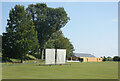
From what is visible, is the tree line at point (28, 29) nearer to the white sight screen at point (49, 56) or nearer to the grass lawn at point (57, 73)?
the white sight screen at point (49, 56)

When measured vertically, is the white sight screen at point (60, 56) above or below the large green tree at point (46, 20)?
below

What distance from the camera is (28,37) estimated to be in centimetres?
6419

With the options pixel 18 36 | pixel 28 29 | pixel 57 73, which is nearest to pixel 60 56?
pixel 18 36

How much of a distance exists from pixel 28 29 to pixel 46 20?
1172cm

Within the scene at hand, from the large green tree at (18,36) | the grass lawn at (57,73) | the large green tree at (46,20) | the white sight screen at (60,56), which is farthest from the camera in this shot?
the large green tree at (46,20)

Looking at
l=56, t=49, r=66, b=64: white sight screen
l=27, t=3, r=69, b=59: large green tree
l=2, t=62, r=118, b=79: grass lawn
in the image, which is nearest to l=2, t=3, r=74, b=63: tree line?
l=27, t=3, r=69, b=59: large green tree

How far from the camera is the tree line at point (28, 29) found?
62.2 metres

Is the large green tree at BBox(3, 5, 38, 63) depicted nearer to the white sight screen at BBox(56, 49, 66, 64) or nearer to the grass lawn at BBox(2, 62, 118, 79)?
the white sight screen at BBox(56, 49, 66, 64)

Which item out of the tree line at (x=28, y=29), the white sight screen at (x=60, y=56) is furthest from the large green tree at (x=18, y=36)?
the white sight screen at (x=60, y=56)

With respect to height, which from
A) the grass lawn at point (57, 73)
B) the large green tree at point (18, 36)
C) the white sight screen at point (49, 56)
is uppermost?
the large green tree at point (18, 36)

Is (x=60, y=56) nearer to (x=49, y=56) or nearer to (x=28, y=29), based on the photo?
(x=49, y=56)

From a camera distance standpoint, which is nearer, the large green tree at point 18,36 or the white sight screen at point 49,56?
the white sight screen at point 49,56

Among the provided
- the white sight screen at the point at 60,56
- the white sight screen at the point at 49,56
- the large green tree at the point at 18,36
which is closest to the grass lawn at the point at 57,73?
the white sight screen at the point at 49,56

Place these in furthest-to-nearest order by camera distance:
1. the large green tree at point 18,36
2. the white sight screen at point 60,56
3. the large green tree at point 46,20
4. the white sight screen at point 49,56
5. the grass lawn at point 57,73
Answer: the large green tree at point 46,20 < the large green tree at point 18,36 < the white sight screen at point 60,56 < the white sight screen at point 49,56 < the grass lawn at point 57,73
